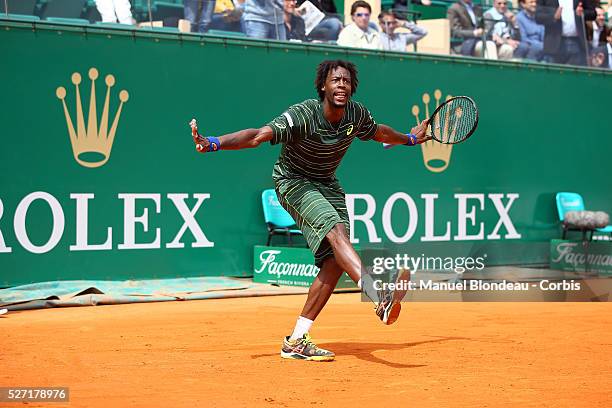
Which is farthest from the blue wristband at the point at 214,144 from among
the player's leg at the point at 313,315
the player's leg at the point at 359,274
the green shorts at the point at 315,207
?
the player's leg at the point at 313,315

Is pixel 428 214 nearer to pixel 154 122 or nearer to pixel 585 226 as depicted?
pixel 585 226

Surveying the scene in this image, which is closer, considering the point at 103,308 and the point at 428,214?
the point at 103,308

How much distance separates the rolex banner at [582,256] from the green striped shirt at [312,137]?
716cm

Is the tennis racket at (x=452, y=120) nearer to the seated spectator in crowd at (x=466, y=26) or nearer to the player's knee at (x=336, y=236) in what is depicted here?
the player's knee at (x=336, y=236)

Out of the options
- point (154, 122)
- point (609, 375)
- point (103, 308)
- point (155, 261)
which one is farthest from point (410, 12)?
point (609, 375)

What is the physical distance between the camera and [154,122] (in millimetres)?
11273

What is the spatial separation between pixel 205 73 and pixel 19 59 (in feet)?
7.56

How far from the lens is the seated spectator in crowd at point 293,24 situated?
12.2 metres

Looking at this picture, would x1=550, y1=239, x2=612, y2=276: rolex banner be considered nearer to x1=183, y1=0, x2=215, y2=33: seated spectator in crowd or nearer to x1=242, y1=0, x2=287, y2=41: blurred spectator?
x1=242, y1=0, x2=287, y2=41: blurred spectator

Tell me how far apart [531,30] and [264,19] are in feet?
15.2

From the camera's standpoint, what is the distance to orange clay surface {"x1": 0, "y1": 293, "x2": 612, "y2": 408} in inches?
207

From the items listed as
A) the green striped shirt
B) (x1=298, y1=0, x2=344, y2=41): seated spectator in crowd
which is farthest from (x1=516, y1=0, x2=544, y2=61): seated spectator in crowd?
the green striped shirt

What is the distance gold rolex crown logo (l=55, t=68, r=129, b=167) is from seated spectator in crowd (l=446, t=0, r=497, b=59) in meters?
5.22

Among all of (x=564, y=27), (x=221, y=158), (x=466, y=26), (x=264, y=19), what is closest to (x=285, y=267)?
(x=221, y=158)
